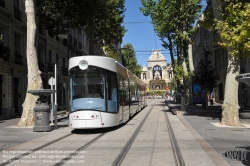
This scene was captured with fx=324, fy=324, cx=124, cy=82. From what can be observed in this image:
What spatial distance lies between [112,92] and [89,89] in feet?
3.64

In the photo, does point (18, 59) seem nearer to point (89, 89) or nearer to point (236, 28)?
point (89, 89)

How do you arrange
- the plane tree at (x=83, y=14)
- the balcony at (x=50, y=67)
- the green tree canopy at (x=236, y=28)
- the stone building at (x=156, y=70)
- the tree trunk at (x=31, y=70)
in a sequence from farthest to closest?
1. the stone building at (x=156, y=70)
2. the balcony at (x=50, y=67)
3. the plane tree at (x=83, y=14)
4. the tree trunk at (x=31, y=70)
5. the green tree canopy at (x=236, y=28)

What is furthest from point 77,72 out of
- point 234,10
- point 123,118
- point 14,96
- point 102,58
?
point 14,96

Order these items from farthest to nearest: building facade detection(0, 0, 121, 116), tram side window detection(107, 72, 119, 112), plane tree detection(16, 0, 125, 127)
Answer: plane tree detection(16, 0, 125, 127)
building facade detection(0, 0, 121, 116)
tram side window detection(107, 72, 119, 112)

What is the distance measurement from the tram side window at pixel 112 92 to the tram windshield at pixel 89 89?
0.08 metres

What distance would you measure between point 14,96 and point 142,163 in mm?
23132

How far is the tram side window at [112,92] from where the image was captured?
13602 millimetres

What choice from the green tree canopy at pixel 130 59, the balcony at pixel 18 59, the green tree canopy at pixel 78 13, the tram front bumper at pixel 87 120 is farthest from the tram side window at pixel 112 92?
the green tree canopy at pixel 130 59

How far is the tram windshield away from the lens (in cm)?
1312

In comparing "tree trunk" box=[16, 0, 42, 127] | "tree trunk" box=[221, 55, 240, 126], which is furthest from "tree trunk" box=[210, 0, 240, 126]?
"tree trunk" box=[16, 0, 42, 127]

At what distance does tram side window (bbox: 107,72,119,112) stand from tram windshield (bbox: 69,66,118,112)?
82 mm

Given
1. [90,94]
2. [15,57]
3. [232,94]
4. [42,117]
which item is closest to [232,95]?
[232,94]

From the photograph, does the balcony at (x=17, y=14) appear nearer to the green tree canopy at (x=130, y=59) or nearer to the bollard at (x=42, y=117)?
the bollard at (x=42, y=117)

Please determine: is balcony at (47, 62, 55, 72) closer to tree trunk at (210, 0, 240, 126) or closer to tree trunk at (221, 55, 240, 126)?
tree trunk at (210, 0, 240, 126)
